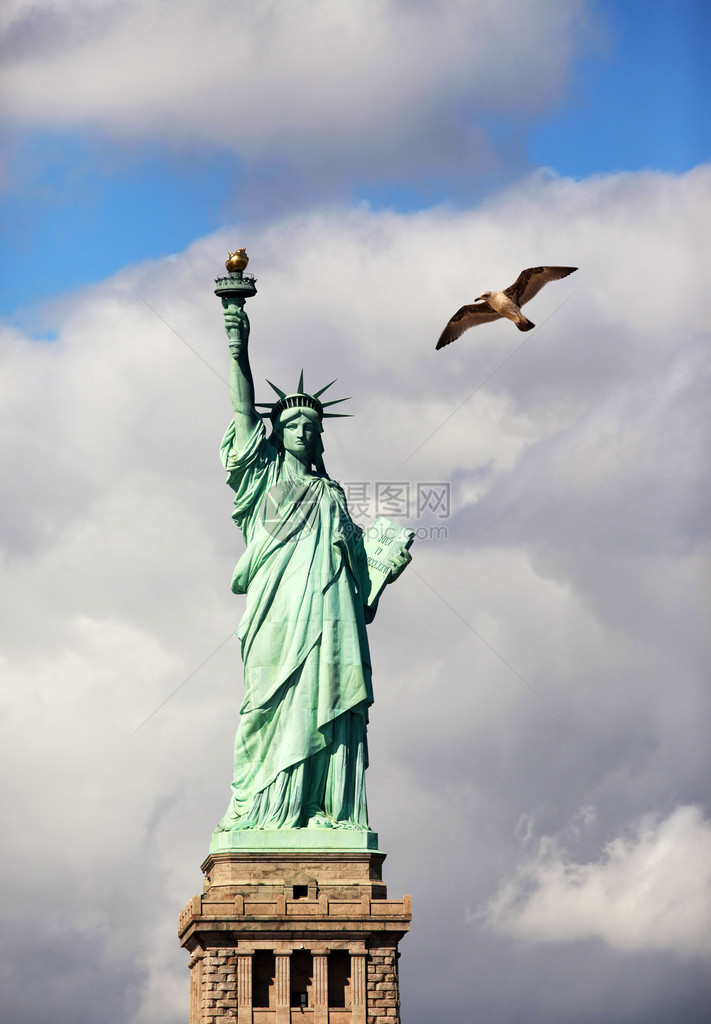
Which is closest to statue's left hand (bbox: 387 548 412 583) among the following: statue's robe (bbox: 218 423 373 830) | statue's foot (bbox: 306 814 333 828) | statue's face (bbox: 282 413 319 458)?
statue's robe (bbox: 218 423 373 830)

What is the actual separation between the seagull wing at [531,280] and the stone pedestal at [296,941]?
383 inches

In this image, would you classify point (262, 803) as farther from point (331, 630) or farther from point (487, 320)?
point (487, 320)

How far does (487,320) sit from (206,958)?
1162 centimetres

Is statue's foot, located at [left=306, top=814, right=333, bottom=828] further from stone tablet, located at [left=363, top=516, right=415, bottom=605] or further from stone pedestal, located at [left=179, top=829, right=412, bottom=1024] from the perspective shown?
stone tablet, located at [left=363, top=516, right=415, bottom=605]

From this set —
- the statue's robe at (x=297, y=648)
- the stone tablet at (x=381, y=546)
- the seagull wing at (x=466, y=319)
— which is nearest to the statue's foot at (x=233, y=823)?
the statue's robe at (x=297, y=648)

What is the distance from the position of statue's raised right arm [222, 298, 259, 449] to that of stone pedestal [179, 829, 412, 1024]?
7.22 meters

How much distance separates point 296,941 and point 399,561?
6.80 metres

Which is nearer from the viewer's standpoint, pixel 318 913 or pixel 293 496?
pixel 318 913

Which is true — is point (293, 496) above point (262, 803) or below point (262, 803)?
above

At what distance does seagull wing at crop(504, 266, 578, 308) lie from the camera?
4391cm

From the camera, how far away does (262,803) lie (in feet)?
143

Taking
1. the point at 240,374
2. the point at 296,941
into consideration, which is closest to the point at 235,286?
the point at 240,374

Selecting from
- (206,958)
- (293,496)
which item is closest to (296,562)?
(293,496)

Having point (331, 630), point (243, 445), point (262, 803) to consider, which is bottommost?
point (262, 803)
